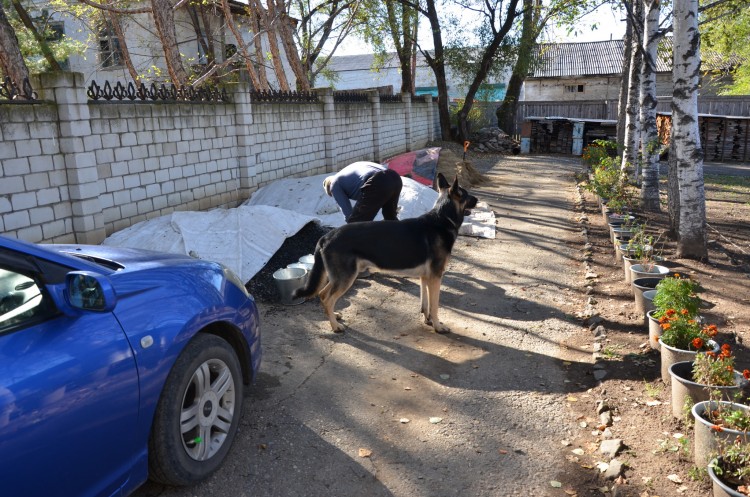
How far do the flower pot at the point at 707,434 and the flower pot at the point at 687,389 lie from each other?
187mm

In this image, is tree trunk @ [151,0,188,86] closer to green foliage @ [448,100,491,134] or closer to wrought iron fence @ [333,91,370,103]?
wrought iron fence @ [333,91,370,103]

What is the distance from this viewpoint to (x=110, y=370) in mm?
2547

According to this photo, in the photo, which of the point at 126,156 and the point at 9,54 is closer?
the point at 126,156

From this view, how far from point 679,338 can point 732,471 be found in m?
1.48

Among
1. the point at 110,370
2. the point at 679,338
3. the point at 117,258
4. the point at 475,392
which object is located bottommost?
the point at 475,392

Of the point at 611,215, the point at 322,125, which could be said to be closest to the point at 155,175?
the point at 322,125

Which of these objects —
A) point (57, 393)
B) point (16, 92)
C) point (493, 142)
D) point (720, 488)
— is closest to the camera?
point (57, 393)

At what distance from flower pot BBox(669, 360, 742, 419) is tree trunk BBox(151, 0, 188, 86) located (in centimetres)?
1089

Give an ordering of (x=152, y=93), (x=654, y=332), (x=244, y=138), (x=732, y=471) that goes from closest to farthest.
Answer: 1. (x=732, y=471)
2. (x=654, y=332)
3. (x=152, y=93)
4. (x=244, y=138)

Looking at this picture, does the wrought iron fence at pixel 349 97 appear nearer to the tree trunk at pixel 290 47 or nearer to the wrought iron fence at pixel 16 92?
the tree trunk at pixel 290 47

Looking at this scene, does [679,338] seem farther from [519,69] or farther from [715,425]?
[519,69]

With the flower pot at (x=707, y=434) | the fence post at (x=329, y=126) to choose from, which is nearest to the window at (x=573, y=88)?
the fence post at (x=329, y=126)

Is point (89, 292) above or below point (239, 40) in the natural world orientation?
below

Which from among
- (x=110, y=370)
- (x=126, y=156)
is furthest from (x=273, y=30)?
(x=110, y=370)
